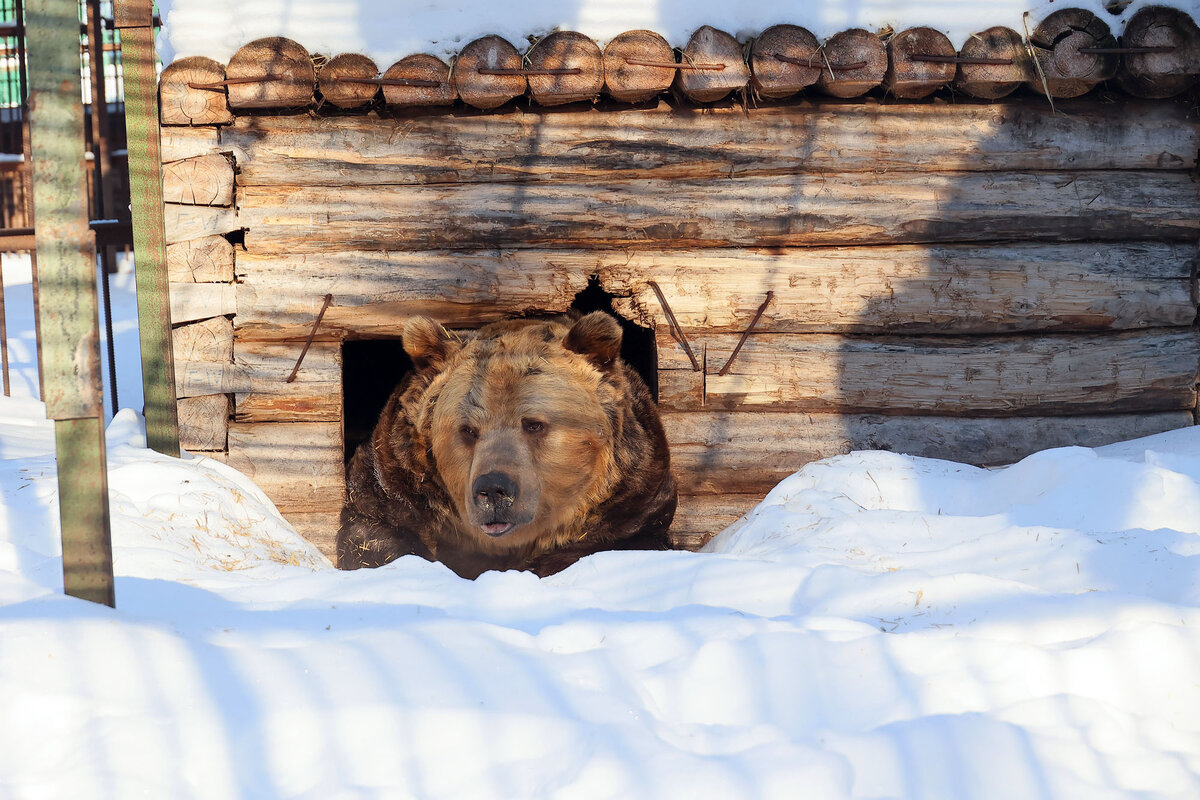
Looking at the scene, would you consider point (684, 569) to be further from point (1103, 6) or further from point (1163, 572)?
point (1103, 6)

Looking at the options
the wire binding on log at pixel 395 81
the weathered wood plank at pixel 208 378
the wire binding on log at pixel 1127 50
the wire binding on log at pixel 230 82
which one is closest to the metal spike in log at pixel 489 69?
the wire binding on log at pixel 395 81

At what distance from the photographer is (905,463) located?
425 cm

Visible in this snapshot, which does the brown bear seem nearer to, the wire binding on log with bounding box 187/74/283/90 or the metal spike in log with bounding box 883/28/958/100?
the wire binding on log with bounding box 187/74/283/90

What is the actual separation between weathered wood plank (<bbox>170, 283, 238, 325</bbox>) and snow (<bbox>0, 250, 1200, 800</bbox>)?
5.03 feet

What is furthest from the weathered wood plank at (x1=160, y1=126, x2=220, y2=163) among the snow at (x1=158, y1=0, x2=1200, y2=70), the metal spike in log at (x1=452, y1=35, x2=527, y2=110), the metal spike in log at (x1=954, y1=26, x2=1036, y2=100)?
the metal spike in log at (x1=954, y1=26, x2=1036, y2=100)

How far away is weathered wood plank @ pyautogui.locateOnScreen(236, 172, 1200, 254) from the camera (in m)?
4.43

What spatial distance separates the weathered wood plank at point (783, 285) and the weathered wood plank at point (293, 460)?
481 millimetres

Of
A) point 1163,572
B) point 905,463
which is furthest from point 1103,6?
point 1163,572

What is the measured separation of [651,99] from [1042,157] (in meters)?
1.94

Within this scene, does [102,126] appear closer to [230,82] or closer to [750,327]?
[230,82]

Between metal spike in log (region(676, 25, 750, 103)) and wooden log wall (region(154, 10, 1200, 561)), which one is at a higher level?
metal spike in log (region(676, 25, 750, 103))

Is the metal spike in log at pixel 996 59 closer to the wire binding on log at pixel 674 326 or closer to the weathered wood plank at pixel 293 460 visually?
the wire binding on log at pixel 674 326

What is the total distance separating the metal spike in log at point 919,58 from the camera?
4.11 meters

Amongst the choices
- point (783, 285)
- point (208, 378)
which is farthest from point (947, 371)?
point (208, 378)
